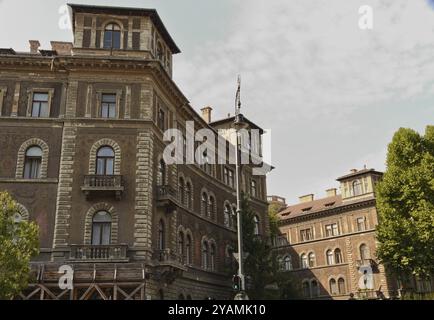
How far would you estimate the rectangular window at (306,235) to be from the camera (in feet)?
216

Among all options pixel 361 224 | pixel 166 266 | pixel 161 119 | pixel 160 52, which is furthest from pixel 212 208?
pixel 361 224

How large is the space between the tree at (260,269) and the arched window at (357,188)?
71.7ft

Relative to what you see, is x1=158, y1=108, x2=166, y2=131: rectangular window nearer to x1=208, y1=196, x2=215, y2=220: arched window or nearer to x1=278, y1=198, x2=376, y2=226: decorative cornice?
x1=208, y1=196, x2=215, y2=220: arched window

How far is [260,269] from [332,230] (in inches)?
997

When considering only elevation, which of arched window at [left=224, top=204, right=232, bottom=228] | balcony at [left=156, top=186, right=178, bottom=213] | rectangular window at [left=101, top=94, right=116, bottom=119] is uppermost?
rectangular window at [left=101, top=94, right=116, bottom=119]

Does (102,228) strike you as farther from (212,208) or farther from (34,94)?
(212,208)

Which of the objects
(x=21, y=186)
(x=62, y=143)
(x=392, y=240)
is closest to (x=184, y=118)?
(x=62, y=143)

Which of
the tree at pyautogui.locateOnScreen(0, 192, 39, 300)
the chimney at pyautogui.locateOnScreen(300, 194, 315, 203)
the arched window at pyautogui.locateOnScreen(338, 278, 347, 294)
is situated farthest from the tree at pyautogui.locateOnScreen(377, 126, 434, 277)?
the chimney at pyautogui.locateOnScreen(300, 194, 315, 203)

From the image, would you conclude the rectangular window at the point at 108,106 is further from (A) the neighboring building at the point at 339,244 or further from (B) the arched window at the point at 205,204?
(A) the neighboring building at the point at 339,244

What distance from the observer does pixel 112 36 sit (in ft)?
106

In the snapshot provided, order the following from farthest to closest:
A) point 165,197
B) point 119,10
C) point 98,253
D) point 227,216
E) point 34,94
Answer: point 227,216 < point 119,10 < point 34,94 < point 165,197 < point 98,253

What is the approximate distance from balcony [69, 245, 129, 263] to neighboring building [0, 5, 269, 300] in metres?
0.06

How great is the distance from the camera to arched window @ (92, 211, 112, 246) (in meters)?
28.1

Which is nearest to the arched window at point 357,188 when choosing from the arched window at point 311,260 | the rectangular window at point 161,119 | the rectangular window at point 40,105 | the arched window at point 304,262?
the arched window at point 311,260
